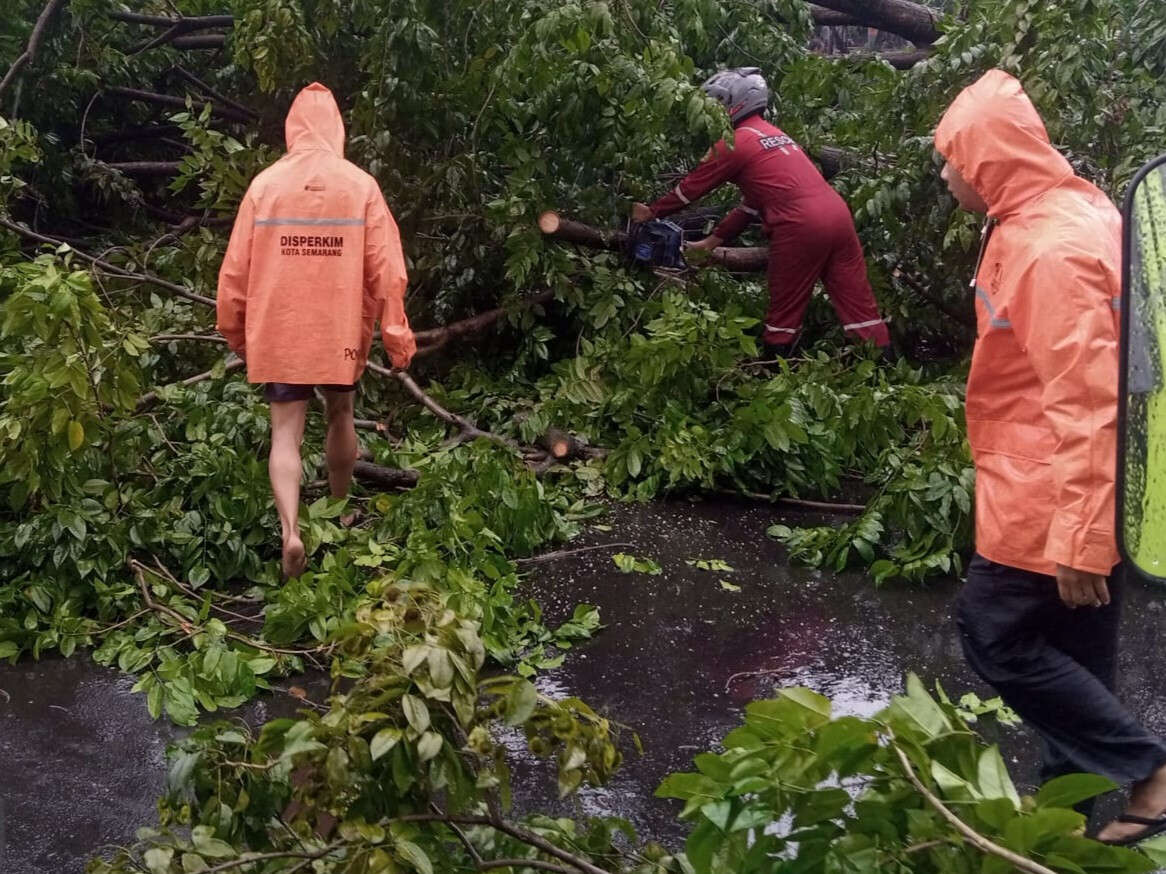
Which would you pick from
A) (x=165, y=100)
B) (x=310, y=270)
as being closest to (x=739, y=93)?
(x=310, y=270)

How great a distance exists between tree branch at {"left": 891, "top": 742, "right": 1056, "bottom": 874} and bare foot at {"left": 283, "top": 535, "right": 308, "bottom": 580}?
9.41ft

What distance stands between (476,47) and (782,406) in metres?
2.88

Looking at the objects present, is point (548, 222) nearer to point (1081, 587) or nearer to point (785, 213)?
point (785, 213)

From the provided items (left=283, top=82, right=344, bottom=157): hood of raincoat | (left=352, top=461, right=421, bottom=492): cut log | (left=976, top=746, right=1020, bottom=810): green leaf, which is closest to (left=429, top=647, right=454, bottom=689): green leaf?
(left=976, top=746, right=1020, bottom=810): green leaf

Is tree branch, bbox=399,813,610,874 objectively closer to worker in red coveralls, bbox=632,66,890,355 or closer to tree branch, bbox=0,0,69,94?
worker in red coveralls, bbox=632,66,890,355

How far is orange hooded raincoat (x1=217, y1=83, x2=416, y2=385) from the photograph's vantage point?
14.7 ft

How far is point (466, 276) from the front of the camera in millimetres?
7051

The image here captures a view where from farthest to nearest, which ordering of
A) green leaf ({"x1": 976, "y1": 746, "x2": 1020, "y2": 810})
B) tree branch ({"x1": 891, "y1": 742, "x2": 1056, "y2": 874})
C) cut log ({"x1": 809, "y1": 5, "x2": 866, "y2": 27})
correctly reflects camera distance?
cut log ({"x1": 809, "y1": 5, "x2": 866, "y2": 27}) → green leaf ({"x1": 976, "y1": 746, "x2": 1020, "y2": 810}) → tree branch ({"x1": 891, "y1": 742, "x2": 1056, "y2": 874})

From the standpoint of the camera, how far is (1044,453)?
8.96ft

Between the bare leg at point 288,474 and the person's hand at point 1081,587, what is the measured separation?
8.97ft

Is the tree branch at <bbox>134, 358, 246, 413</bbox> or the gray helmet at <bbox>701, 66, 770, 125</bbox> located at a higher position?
the gray helmet at <bbox>701, 66, 770, 125</bbox>

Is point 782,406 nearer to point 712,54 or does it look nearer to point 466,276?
point 466,276

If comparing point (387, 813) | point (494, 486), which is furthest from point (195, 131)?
point (387, 813)

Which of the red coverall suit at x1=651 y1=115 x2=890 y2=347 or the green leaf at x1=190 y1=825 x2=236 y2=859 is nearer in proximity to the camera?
the green leaf at x1=190 y1=825 x2=236 y2=859
